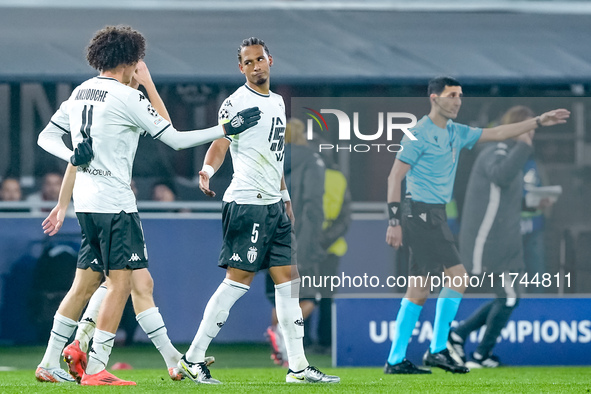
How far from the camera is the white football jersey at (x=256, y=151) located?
265 inches

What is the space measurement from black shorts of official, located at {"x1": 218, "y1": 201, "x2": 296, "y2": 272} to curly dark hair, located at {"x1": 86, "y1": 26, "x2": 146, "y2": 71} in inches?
41.8

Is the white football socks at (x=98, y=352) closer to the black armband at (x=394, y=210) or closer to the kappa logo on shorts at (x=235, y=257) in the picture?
the kappa logo on shorts at (x=235, y=257)

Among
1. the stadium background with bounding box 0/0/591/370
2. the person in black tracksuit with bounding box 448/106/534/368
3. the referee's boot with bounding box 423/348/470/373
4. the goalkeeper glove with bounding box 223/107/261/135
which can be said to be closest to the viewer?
the goalkeeper glove with bounding box 223/107/261/135

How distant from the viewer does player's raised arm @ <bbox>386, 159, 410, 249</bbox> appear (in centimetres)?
799

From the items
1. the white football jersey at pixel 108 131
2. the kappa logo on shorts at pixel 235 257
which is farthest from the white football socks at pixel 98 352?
the kappa logo on shorts at pixel 235 257

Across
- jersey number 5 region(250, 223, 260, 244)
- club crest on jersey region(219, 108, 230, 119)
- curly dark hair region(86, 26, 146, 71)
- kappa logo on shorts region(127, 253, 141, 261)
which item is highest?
curly dark hair region(86, 26, 146, 71)

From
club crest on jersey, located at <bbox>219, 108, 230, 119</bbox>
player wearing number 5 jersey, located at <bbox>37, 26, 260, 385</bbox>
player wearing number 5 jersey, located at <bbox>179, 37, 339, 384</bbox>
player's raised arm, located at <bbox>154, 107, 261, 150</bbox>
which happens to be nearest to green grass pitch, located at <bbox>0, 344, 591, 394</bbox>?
player wearing number 5 jersey, located at <bbox>179, 37, 339, 384</bbox>

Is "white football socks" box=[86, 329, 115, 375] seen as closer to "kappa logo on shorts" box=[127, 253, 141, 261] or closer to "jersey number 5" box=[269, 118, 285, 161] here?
"kappa logo on shorts" box=[127, 253, 141, 261]

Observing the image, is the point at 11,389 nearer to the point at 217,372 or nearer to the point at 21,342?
the point at 217,372

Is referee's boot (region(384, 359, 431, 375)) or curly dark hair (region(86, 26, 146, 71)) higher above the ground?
curly dark hair (region(86, 26, 146, 71))

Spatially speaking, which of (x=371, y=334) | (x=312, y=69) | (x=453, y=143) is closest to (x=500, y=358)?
(x=371, y=334)

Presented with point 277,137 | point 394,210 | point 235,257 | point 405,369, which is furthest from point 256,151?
point 405,369

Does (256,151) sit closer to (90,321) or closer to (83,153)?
(83,153)

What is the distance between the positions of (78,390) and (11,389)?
59cm
